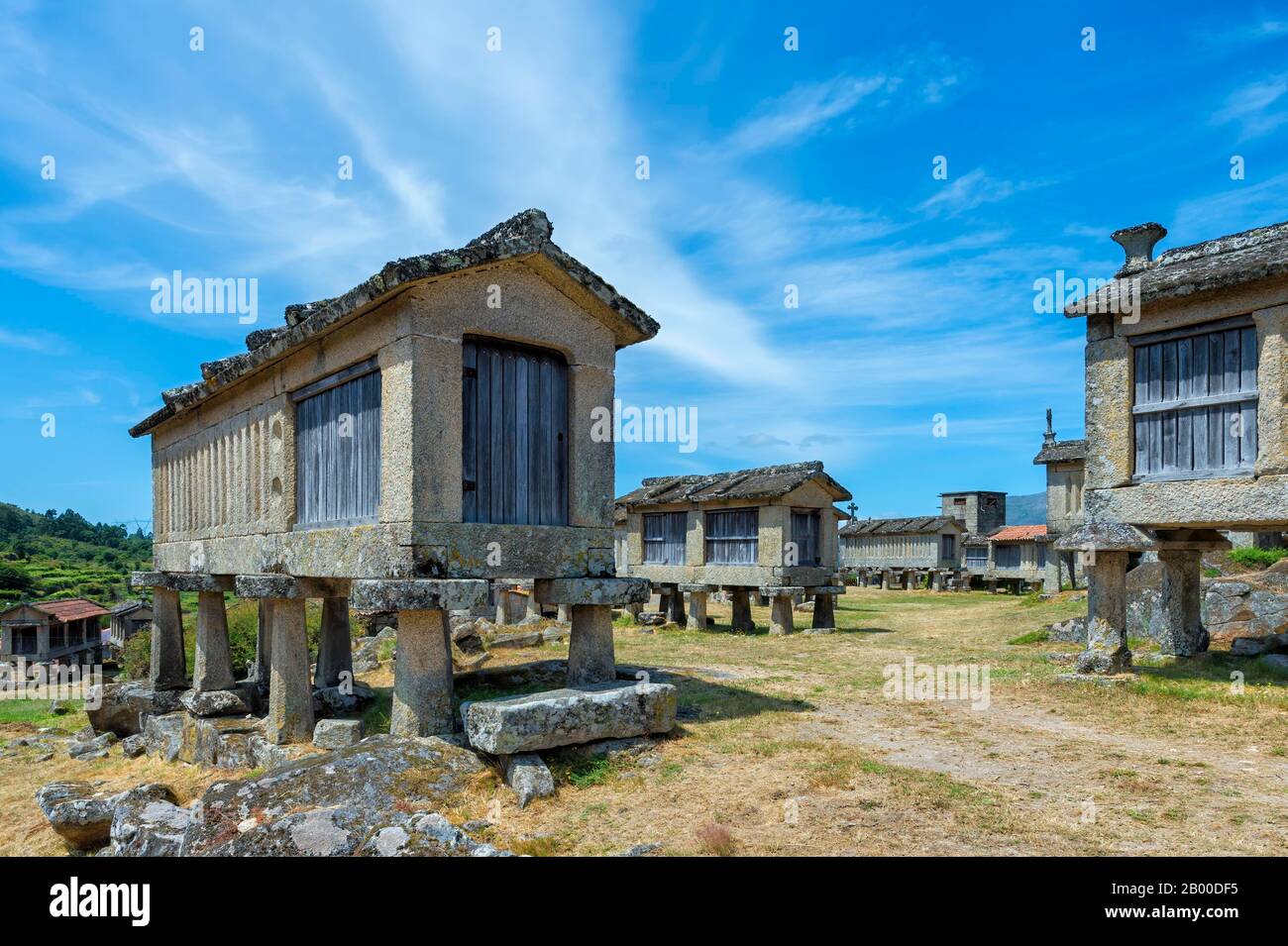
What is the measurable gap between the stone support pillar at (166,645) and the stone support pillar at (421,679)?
27.3ft

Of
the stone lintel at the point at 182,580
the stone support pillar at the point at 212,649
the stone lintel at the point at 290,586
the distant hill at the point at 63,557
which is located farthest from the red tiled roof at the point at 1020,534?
the distant hill at the point at 63,557

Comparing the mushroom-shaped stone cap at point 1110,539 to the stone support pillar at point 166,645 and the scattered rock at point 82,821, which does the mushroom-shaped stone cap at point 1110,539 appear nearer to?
the scattered rock at point 82,821

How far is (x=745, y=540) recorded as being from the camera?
2202 cm

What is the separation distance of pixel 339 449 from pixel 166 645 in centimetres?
759

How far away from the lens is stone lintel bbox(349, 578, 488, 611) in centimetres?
765

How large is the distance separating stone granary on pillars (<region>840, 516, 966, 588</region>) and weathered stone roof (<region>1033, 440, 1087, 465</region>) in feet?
34.3

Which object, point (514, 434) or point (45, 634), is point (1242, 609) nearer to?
point (514, 434)

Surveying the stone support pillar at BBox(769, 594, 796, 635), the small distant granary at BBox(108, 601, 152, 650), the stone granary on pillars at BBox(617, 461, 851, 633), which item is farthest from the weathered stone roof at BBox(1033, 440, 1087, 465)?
the small distant granary at BBox(108, 601, 152, 650)

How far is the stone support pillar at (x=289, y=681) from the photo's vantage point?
394 inches

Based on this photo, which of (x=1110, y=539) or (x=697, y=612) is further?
(x=697, y=612)

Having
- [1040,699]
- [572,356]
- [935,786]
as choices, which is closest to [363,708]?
[572,356]

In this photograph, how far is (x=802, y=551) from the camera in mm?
21797

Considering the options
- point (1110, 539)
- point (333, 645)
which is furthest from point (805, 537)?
point (333, 645)
